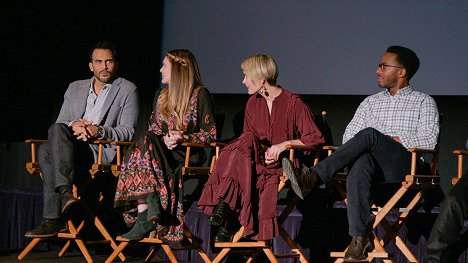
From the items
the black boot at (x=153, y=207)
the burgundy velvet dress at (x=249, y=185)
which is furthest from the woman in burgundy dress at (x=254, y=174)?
the black boot at (x=153, y=207)

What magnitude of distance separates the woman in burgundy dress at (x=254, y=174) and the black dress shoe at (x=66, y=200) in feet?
2.38

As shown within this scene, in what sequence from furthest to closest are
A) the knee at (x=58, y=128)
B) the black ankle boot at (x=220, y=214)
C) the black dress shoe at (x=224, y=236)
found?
1. the knee at (x=58, y=128)
2. the black dress shoe at (x=224, y=236)
3. the black ankle boot at (x=220, y=214)

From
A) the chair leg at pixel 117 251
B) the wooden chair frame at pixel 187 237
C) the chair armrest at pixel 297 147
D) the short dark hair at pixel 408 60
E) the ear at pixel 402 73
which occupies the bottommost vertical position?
the chair leg at pixel 117 251

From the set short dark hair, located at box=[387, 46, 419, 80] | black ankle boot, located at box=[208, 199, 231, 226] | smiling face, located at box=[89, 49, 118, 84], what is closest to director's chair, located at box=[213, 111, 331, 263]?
black ankle boot, located at box=[208, 199, 231, 226]

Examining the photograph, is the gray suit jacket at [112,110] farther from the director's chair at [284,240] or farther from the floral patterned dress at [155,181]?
the director's chair at [284,240]

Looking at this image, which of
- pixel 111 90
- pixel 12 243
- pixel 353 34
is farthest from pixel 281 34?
pixel 12 243

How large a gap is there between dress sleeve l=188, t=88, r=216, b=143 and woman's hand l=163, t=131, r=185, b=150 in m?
0.15

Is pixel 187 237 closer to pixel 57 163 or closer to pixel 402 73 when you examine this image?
pixel 57 163

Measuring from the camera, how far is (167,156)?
187 inches

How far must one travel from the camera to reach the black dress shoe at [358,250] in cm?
404

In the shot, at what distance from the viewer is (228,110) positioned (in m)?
5.51

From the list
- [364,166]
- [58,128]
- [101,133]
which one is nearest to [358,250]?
[364,166]

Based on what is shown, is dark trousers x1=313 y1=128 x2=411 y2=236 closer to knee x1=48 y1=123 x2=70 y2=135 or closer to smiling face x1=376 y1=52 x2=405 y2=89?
A: smiling face x1=376 y1=52 x2=405 y2=89

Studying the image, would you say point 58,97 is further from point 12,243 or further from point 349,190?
point 349,190
